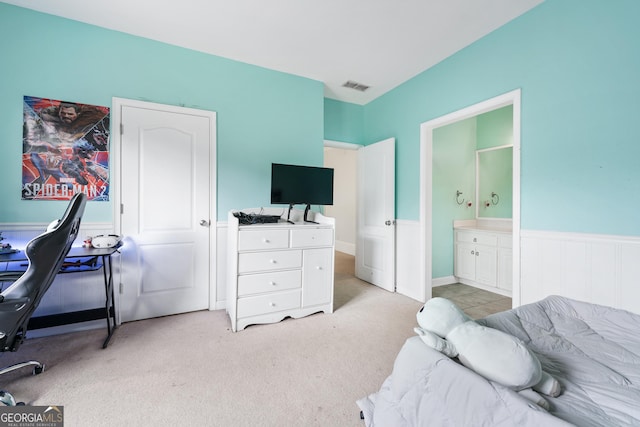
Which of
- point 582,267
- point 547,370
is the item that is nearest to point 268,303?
point 547,370

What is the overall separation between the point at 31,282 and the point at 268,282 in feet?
5.08

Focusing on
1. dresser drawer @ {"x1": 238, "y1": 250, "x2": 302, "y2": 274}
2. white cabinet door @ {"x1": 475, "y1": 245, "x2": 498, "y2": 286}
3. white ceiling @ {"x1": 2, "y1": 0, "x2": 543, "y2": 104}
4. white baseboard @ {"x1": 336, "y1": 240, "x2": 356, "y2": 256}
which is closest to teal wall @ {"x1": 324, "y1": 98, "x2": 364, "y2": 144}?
white ceiling @ {"x1": 2, "y1": 0, "x2": 543, "y2": 104}

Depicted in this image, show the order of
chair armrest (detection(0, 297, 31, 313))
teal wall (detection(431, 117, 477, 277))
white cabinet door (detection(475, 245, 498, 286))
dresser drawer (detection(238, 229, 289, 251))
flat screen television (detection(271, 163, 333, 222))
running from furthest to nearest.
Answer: teal wall (detection(431, 117, 477, 277)) → white cabinet door (detection(475, 245, 498, 286)) → flat screen television (detection(271, 163, 333, 222)) → dresser drawer (detection(238, 229, 289, 251)) → chair armrest (detection(0, 297, 31, 313))

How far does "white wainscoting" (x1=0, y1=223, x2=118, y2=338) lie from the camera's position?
7.38ft

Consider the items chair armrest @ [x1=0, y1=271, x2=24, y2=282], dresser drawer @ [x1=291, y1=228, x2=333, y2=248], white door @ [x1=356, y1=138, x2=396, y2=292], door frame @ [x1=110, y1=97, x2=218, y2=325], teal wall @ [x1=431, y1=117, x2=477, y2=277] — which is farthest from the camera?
teal wall @ [x1=431, y1=117, x2=477, y2=277]

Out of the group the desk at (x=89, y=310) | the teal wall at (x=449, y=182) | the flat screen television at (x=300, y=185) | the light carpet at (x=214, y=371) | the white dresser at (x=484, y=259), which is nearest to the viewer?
the light carpet at (x=214, y=371)

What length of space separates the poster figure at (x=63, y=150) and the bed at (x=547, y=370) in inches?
113

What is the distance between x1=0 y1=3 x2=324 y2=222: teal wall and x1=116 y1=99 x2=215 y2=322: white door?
144 mm

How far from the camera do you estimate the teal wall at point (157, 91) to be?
2240 millimetres

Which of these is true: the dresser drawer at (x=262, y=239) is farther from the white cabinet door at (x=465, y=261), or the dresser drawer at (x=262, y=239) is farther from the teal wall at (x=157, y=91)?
the white cabinet door at (x=465, y=261)

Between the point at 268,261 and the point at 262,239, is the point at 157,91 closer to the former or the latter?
the point at 262,239

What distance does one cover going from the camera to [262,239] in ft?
8.16

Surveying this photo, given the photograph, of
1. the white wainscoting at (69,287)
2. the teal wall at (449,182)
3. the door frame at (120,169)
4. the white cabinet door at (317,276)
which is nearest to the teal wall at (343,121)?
the teal wall at (449,182)

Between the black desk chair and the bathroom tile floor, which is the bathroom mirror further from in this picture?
the black desk chair
